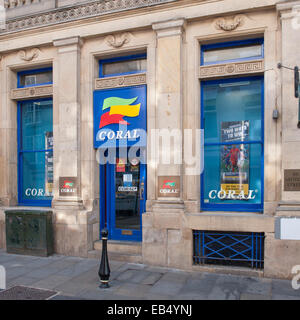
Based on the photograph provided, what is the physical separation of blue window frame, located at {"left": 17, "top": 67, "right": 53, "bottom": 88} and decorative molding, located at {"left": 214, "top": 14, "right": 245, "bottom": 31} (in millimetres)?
5042

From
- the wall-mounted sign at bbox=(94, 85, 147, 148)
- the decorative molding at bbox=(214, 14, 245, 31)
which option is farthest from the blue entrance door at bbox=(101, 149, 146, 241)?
the decorative molding at bbox=(214, 14, 245, 31)

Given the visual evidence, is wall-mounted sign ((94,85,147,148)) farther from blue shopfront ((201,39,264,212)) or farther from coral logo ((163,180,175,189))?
blue shopfront ((201,39,264,212))

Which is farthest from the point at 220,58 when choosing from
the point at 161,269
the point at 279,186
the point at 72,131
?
the point at 161,269

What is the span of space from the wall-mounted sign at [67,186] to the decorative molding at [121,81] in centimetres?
261

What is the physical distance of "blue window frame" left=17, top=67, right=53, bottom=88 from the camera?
921 cm

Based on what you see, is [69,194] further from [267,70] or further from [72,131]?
[267,70]

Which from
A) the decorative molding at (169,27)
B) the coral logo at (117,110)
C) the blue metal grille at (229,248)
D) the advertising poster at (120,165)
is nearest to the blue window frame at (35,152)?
the coral logo at (117,110)

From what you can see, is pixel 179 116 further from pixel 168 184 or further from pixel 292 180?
pixel 292 180

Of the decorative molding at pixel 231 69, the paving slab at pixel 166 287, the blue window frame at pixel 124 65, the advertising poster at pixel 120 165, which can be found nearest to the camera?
the paving slab at pixel 166 287

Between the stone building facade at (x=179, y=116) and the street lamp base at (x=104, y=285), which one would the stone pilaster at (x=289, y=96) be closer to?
the stone building facade at (x=179, y=116)

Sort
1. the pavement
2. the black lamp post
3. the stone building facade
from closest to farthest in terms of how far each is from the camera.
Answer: the pavement < the black lamp post < the stone building facade

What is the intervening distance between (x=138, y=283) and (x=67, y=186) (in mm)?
3412

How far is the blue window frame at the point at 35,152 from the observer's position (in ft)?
30.3

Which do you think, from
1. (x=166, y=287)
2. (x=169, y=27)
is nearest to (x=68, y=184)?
(x=166, y=287)
